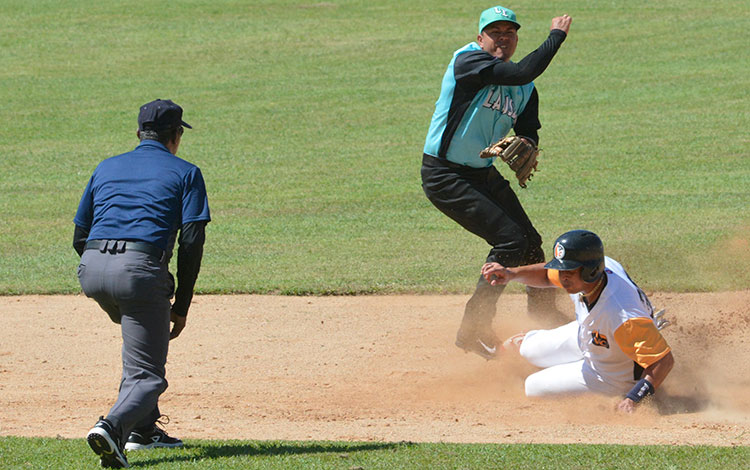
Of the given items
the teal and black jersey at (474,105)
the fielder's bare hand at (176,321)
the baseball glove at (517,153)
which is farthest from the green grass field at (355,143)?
the teal and black jersey at (474,105)

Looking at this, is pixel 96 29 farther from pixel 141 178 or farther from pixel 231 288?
pixel 141 178

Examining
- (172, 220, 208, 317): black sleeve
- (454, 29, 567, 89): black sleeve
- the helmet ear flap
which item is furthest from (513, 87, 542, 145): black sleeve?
(172, 220, 208, 317): black sleeve

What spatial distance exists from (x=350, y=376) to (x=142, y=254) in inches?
99.4

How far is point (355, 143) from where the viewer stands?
17219mm

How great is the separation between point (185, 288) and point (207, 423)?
1379mm

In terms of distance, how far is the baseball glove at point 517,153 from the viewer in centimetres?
683

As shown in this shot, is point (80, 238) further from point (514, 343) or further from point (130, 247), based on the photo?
point (514, 343)

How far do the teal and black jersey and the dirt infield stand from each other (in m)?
1.62

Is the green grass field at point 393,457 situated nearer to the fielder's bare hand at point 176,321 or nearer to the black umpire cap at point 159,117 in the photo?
the fielder's bare hand at point 176,321

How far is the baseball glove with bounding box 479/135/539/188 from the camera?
6.83 metres

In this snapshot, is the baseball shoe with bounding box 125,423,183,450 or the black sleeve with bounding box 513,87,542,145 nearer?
the baseball shoe with bounding box 125,423,183,450

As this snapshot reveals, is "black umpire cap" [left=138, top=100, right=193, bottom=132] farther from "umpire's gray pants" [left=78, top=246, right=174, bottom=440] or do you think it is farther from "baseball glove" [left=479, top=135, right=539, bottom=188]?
→ "baseball glove" [left=479, top=135, right=539, bottom=188]

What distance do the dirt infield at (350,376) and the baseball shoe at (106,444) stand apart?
1.03 metres

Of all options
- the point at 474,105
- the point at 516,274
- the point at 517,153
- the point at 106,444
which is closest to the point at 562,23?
the point at 474,105
